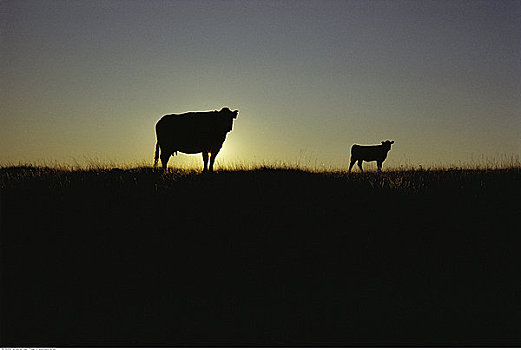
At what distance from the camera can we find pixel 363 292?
23.2 feet

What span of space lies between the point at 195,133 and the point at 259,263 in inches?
332

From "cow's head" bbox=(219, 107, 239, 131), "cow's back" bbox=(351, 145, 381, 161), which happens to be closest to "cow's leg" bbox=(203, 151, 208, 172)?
"cow's head" bbox=(219, 107, 239, 131)

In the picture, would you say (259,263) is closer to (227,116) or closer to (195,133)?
(227,116)

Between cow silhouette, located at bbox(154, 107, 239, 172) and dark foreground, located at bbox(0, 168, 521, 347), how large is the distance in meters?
3.35

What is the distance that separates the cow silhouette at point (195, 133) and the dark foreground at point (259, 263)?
3.35m

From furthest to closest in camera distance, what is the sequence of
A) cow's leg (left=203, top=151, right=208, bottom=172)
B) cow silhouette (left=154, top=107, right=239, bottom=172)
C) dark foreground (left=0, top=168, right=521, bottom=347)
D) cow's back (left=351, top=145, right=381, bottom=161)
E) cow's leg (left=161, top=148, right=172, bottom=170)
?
cow's back (left=351, top=145, right=381, bottom=161) → cow's leg (left=161, top=148, right=172, bottom=170) → cow silhouette (left=154, top=107, right=239, bottom=172) → cow's leg (left=203, top=151, right=208, bottom=172) → dark foreground (left=0, top=168, right=521, bottom=347)

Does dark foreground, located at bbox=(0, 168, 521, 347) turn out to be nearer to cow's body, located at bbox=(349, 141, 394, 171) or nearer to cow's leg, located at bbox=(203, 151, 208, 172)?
cow's leg, located at bbox=(203, 151, 208, 172)

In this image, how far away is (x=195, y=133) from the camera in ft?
52.1

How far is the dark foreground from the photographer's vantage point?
6189 mm

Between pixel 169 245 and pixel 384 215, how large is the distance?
4013 millimetres

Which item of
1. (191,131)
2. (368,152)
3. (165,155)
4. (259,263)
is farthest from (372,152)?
(259,263)

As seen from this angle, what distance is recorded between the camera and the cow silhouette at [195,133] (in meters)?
15.6

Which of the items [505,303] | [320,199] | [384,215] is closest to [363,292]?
[505,303]

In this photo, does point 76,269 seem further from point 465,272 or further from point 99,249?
point 465,272
